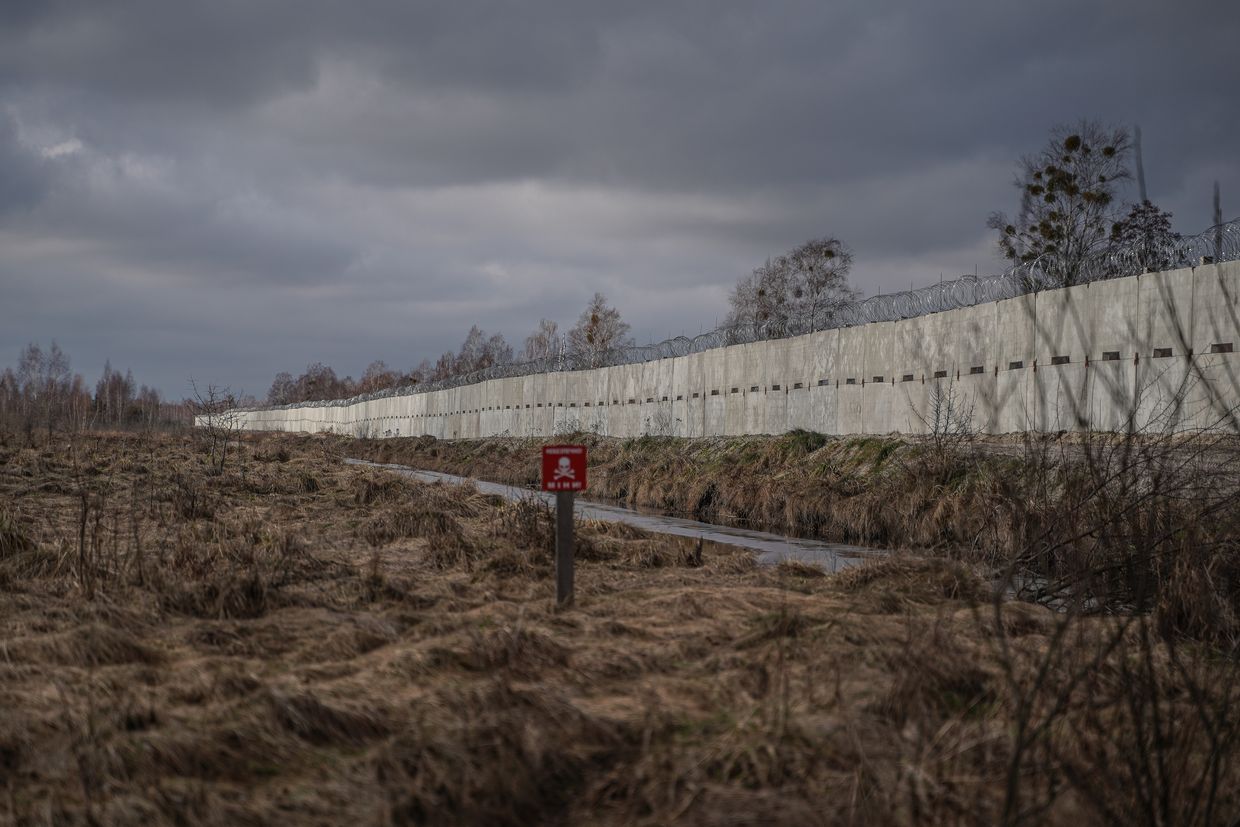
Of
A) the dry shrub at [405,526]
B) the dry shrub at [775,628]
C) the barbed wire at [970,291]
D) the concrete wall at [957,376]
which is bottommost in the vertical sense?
the dry shrub at [775,628]

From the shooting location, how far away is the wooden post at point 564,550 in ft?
21.4

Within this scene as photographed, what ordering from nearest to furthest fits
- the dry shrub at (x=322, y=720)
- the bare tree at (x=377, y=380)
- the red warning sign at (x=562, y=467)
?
the dry shrub at (x=322, y=720)
the red warning sign at (x=562, y=467)
the bare tree at (x=377, y=380)

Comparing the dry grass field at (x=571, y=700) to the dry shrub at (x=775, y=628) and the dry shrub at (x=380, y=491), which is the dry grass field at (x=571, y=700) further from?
the dry shrub at (x=380, y=491)

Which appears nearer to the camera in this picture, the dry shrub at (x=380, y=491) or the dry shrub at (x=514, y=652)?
the dry shrub at (x=514, y=652)

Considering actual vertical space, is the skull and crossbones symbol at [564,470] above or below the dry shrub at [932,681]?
above

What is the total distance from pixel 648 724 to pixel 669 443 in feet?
77.8

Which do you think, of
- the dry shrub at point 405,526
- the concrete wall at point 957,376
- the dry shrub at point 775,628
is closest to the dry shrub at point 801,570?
the concrete wall at point 957,376

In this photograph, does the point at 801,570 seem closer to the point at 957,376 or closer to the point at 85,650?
the point at 85,650

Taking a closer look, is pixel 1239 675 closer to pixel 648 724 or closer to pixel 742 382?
pixel 648 724

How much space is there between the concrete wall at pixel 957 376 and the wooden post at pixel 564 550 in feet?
8.41

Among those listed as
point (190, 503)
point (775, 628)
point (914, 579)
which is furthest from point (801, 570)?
point (190, 503)

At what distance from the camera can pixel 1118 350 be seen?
1489 cm

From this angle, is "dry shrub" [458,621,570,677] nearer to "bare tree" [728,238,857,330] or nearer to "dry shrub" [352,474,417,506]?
"dry shrub" [352,474,417,506]

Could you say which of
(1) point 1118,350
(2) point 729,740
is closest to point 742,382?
(1) point 1118,350
